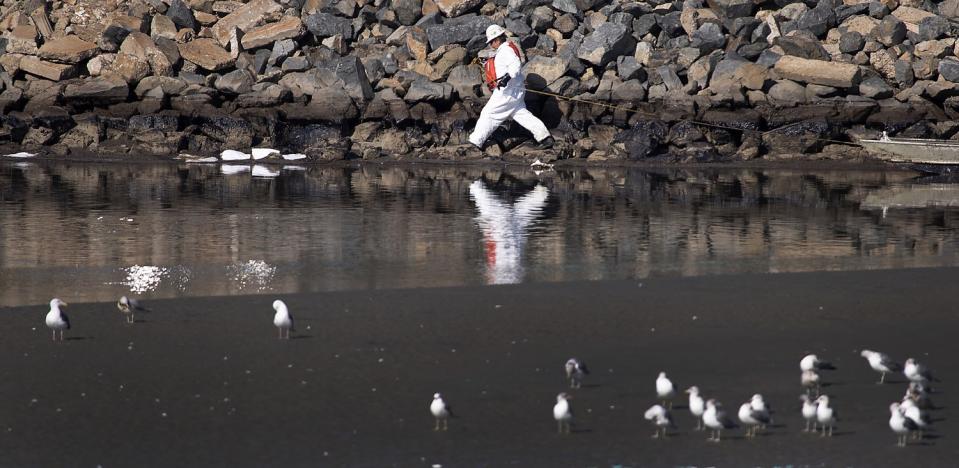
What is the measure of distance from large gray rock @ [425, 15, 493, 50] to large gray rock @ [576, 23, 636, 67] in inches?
100

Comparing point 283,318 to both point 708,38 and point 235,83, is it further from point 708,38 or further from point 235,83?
point 708,38

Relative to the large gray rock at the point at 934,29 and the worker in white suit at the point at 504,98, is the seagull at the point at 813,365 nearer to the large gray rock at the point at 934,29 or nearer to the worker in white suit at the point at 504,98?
the worker in white suit at the point at 504,98

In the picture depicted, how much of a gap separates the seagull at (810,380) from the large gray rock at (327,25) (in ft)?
85.3

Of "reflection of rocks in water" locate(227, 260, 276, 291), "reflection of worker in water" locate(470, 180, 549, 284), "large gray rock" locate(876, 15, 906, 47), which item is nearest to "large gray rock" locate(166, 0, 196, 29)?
"reflection of worker in water" locate(470, 180, 549, 284)

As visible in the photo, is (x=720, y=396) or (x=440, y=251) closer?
(x=720, y=396)

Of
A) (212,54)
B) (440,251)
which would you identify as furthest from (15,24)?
(440,251)

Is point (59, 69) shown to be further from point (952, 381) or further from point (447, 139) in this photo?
point (952, 381)

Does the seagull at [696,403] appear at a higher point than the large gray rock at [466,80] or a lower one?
lower

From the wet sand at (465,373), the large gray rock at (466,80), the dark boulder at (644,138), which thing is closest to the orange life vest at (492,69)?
the large gray rock at (466,80)

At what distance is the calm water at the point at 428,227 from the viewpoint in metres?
14.0

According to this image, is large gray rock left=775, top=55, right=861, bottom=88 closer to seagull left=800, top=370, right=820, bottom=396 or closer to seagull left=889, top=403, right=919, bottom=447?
seagull left=800, top=370, right=820, bottom=396

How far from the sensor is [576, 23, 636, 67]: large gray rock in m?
31.8

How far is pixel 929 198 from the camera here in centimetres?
2316

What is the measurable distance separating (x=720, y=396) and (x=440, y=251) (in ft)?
23.2
